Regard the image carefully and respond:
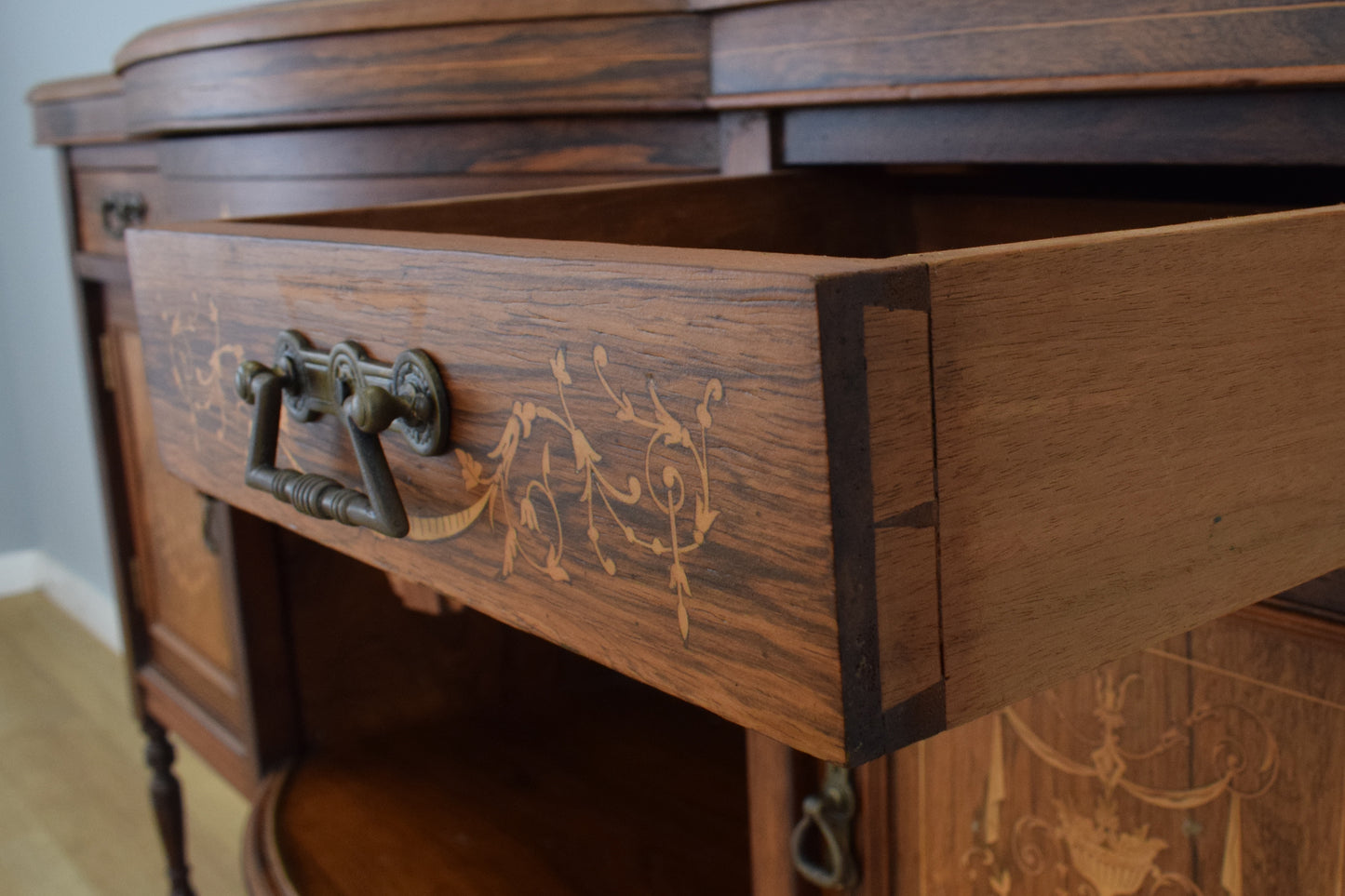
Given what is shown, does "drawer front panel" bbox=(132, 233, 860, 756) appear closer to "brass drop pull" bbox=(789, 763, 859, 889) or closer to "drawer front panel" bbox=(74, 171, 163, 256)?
"brass drop pull" bbox=(789, 763, 859, 889)

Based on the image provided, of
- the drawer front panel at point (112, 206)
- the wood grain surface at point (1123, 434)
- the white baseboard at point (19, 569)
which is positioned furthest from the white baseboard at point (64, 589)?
the wood grain surface at point (1123, 434)

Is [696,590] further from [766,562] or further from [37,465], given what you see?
[37,465]

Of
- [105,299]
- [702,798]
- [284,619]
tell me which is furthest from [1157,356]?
[105,299]

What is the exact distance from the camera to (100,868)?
1.70 metres

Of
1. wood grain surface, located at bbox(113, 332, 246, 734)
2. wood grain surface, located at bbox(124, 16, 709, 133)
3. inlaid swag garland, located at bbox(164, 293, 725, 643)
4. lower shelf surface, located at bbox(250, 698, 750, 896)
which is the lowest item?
lower shelf surface, located at bbox(250, 698, 750, 896)

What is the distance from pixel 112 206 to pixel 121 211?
0.9 inches

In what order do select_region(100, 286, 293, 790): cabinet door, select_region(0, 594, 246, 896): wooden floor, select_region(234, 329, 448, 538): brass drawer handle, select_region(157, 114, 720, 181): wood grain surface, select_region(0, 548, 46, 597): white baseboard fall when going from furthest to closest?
select_region(0, 548, 46, 597): white baseboard < select_region(0, 594, 246, 896): wooden floor < select_region(100, 286, 293, 790): cabinet door < select_region(157, 114, 720, 181): wood grain surface < select_region(234, 329, 448, 538): brass drawer handle

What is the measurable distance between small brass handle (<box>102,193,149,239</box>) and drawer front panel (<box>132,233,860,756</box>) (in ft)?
2.99

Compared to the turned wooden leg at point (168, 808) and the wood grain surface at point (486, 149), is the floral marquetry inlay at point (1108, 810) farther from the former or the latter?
the turned wooden leg at point (168, 808)

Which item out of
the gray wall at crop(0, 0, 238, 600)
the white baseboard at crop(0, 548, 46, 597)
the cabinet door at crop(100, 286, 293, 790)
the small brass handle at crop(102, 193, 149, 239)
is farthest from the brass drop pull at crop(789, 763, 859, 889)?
the white baseboard at crop(0, 548, 46, 597)

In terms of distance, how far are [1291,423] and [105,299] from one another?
137cm

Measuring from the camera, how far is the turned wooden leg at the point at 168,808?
144 cm

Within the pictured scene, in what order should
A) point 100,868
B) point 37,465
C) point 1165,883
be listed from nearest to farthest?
point 1165,883 → point 100,868 → point 37,465

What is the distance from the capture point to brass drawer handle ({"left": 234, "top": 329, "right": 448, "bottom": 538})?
396mm
